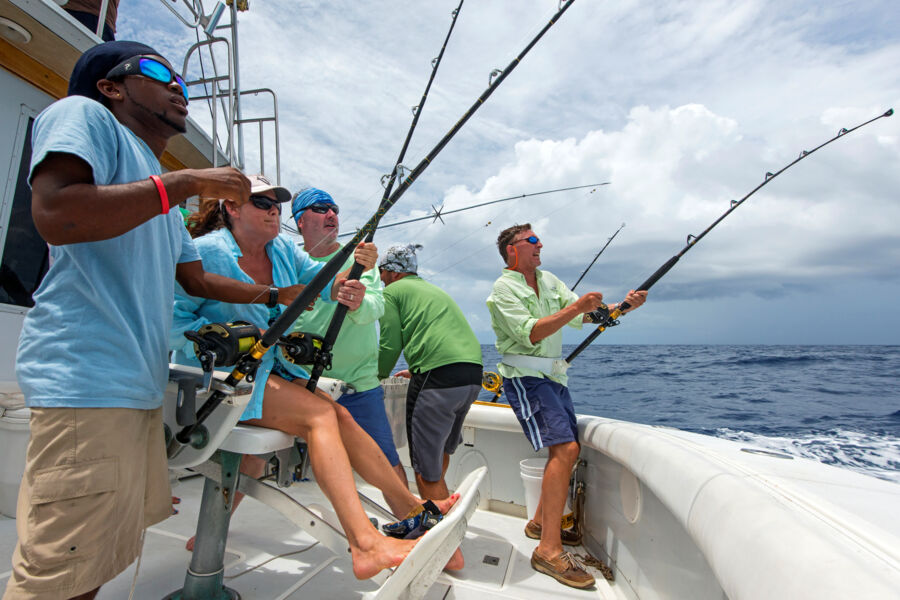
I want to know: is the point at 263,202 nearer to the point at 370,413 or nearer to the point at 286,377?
the point at 286,377

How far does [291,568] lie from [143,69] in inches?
76.6

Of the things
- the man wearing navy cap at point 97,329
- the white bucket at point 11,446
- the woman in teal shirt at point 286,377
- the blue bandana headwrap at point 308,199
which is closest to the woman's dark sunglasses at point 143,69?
the man wearing navy cap at point 97,329

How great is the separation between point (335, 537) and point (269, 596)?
0.58 meters

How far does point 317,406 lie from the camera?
1.62 m

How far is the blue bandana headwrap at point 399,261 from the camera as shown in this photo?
292 cm

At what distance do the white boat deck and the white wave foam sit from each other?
3.11 meters

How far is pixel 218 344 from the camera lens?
1.36 meters

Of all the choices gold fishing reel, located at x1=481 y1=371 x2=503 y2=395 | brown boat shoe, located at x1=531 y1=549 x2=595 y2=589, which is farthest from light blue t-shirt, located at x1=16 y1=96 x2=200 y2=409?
gold fishing reel, located at x1=481 y1=371 x2=503 y2=395

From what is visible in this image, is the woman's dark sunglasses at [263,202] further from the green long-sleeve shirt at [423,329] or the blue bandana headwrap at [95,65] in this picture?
the green long-sleeve shirt at [423,329]

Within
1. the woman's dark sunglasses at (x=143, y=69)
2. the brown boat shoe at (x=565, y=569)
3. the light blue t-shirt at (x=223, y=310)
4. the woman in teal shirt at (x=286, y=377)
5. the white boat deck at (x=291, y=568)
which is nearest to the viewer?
the woman's dark sunglasses at (x=143, y=69)

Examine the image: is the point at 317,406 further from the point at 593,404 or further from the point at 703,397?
the point at 703,397

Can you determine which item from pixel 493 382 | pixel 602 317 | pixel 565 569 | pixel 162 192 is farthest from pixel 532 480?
pixel 162 192

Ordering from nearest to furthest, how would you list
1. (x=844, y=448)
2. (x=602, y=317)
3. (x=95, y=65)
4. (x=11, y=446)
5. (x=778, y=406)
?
(x=95, y=65), (x=11, y=446), (x=602, y=317), (x=844, y=448), (x=778, y=406)

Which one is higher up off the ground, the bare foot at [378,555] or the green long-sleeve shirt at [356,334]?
the green long-sleeve shirt at [356,334]
